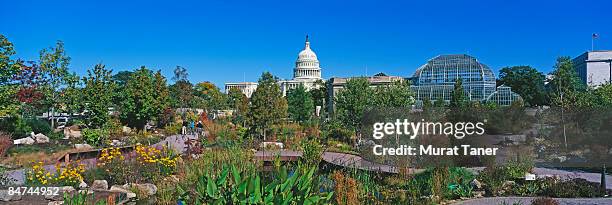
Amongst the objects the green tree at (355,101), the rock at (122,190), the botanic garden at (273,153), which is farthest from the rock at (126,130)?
the rock at (122,190)

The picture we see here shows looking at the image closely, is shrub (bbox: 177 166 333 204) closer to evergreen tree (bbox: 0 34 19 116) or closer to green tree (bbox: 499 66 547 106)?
evergreen tree (bbox: 0 34 19 116)

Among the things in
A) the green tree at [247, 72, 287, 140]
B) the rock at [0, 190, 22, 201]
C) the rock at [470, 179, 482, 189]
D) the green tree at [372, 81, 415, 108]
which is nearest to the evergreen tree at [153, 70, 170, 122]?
the green tree at [247, 72, 287, 140]

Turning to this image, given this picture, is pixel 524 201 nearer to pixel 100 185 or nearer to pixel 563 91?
pixel 100 185

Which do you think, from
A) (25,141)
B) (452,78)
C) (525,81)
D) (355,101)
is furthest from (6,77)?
(525,81)

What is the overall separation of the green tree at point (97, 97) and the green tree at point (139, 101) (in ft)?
9.34

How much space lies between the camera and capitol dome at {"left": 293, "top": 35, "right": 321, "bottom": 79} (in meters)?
113

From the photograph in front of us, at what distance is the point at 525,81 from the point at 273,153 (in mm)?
56099

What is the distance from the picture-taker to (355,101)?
2608cm

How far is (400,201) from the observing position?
31.9 ft

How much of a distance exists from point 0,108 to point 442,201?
52.4 feet

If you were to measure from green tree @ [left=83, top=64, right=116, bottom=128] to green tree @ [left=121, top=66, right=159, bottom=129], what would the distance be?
2.85 m

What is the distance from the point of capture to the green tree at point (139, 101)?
96.1 feet

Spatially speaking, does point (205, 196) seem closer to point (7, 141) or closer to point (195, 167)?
point (195, 167)

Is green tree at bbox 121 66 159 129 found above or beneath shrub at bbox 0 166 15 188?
above
